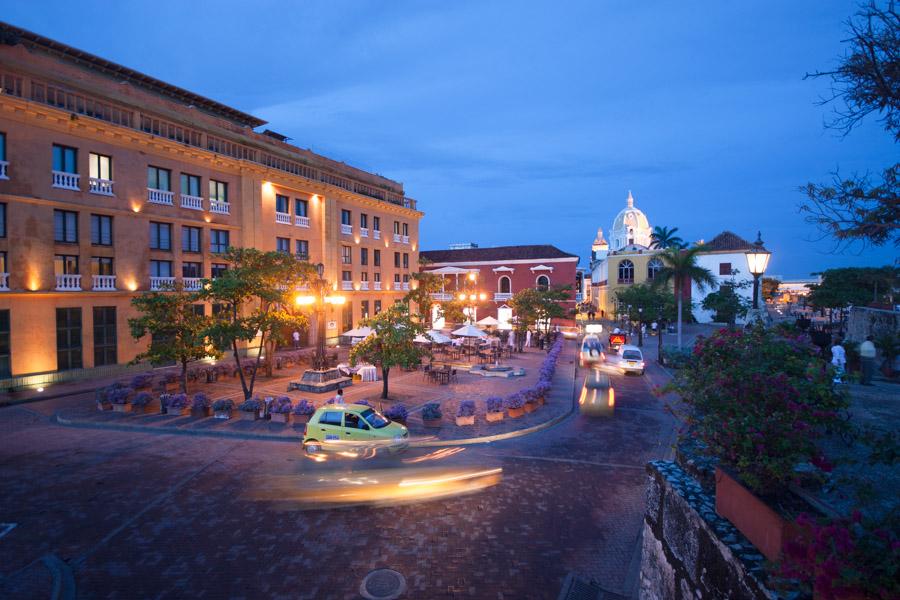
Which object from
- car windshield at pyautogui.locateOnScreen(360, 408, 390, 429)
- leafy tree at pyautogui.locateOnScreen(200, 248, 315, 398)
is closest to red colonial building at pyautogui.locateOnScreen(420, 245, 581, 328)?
leafy tree at pyautogui.locateOnScreen(200, 248, 315, 398)

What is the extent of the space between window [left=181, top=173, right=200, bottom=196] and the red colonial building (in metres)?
27.9

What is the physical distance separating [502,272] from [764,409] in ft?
166

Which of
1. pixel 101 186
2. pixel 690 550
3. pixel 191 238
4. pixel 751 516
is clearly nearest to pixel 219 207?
pixel 191 238

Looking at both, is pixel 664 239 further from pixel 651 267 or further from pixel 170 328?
pixel 170 328

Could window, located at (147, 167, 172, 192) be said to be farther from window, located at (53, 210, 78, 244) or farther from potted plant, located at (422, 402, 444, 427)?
potted plant, located at (422, 402, 444, 427)

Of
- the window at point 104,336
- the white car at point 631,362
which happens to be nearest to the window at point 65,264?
the window at point 104,336

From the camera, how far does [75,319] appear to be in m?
22.6

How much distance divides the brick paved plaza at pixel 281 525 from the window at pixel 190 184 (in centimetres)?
1785

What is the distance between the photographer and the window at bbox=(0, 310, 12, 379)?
791 inches

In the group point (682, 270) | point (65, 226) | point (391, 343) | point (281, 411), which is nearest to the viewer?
point (281, 411)

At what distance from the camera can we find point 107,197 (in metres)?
23.7

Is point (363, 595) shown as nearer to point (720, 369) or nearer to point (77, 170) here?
point (720, 369)

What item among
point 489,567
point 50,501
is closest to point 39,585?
point 50,501

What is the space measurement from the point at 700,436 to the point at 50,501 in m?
12.5
